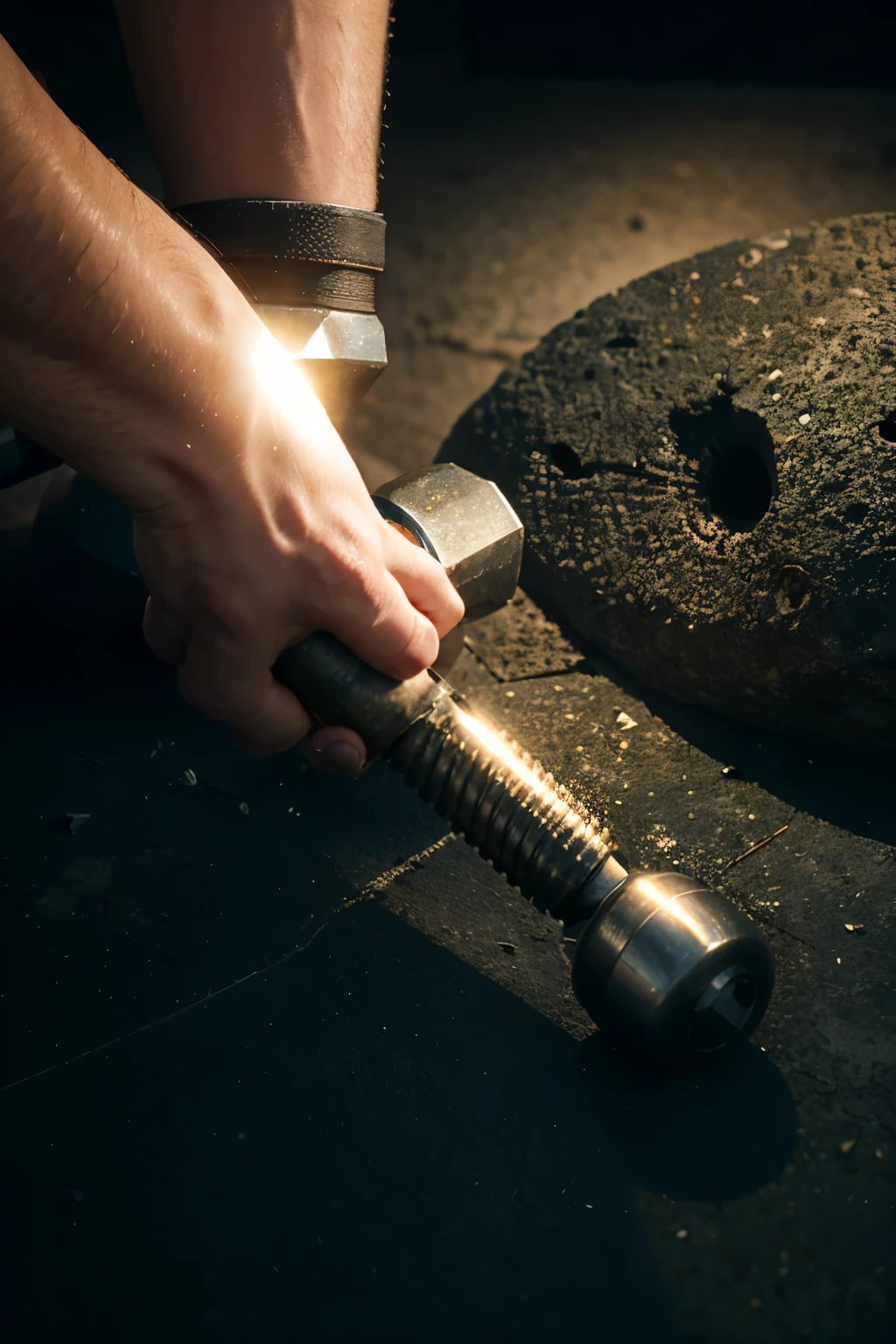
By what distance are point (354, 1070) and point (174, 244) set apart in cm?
59

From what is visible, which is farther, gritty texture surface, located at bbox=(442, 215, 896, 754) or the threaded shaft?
gritty texture surface, located at bbox=(442, 215, 896, 754)

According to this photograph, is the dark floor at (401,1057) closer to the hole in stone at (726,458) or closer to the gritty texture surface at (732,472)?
the gritty texture surface at (732,472)

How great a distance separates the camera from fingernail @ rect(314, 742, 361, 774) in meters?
0.81

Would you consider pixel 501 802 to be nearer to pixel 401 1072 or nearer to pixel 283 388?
pixel 401 1072

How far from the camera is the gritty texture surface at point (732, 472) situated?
0.92 m

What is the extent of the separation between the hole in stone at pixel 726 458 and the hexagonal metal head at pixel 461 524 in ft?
0.70

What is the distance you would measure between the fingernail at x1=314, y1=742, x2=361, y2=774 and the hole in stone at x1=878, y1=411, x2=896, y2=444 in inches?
22.2

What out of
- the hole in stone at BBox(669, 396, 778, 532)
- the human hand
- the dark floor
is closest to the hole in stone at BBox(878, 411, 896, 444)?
the hole in stone at BBox(669, 396, 778, 532)

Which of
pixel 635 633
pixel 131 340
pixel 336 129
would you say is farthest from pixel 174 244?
pixel 635 633

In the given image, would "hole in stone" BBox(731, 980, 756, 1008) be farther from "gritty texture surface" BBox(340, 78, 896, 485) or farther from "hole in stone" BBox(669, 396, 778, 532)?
"gritty texture surface" BBox(340, 78, 896, 485)

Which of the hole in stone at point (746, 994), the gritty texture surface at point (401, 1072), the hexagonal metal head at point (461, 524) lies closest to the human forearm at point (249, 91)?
the hexagonal metal head at point (461, 524)

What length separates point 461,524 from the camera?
97 cm

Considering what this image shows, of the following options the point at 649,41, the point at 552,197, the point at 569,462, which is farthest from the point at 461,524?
the point at 649,41

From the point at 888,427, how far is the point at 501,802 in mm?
521
